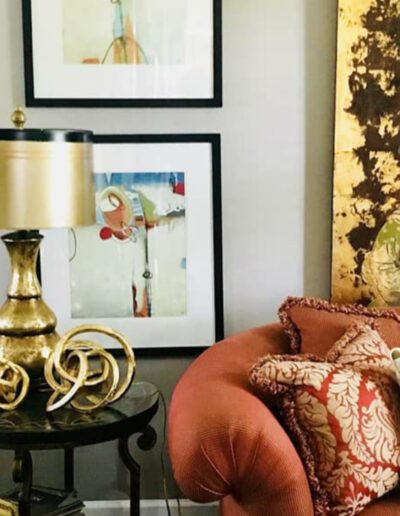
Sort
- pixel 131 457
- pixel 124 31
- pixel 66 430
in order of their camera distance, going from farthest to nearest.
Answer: pixel 124 31 < pixel 131 457 < pixel 66 430

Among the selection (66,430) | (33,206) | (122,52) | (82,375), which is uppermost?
(122,52)

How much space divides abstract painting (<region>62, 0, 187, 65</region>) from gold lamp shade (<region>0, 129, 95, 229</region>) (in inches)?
21.9

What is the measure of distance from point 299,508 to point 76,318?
1122 mm

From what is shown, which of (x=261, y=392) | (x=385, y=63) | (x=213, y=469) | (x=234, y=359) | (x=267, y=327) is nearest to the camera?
(x=213, y=469)

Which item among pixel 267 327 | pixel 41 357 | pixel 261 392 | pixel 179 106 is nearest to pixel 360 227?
pixel 267 327

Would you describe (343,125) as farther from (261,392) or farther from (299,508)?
(299,508)

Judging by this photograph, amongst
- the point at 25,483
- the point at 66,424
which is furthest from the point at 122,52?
the point at 25,483

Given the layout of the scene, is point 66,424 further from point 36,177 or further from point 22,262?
point 36,177

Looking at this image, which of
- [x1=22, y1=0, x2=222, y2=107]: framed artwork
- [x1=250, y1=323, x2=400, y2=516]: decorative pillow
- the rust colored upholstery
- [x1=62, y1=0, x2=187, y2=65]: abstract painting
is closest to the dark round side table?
the rust colored upholstery

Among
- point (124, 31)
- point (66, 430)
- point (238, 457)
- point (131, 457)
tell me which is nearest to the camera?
point (238, 457)

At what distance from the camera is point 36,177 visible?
1.86 metres

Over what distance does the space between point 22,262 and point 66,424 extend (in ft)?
1.47

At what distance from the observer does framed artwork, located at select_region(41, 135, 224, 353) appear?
241 centimetres

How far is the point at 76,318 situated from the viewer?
2.46 meters
